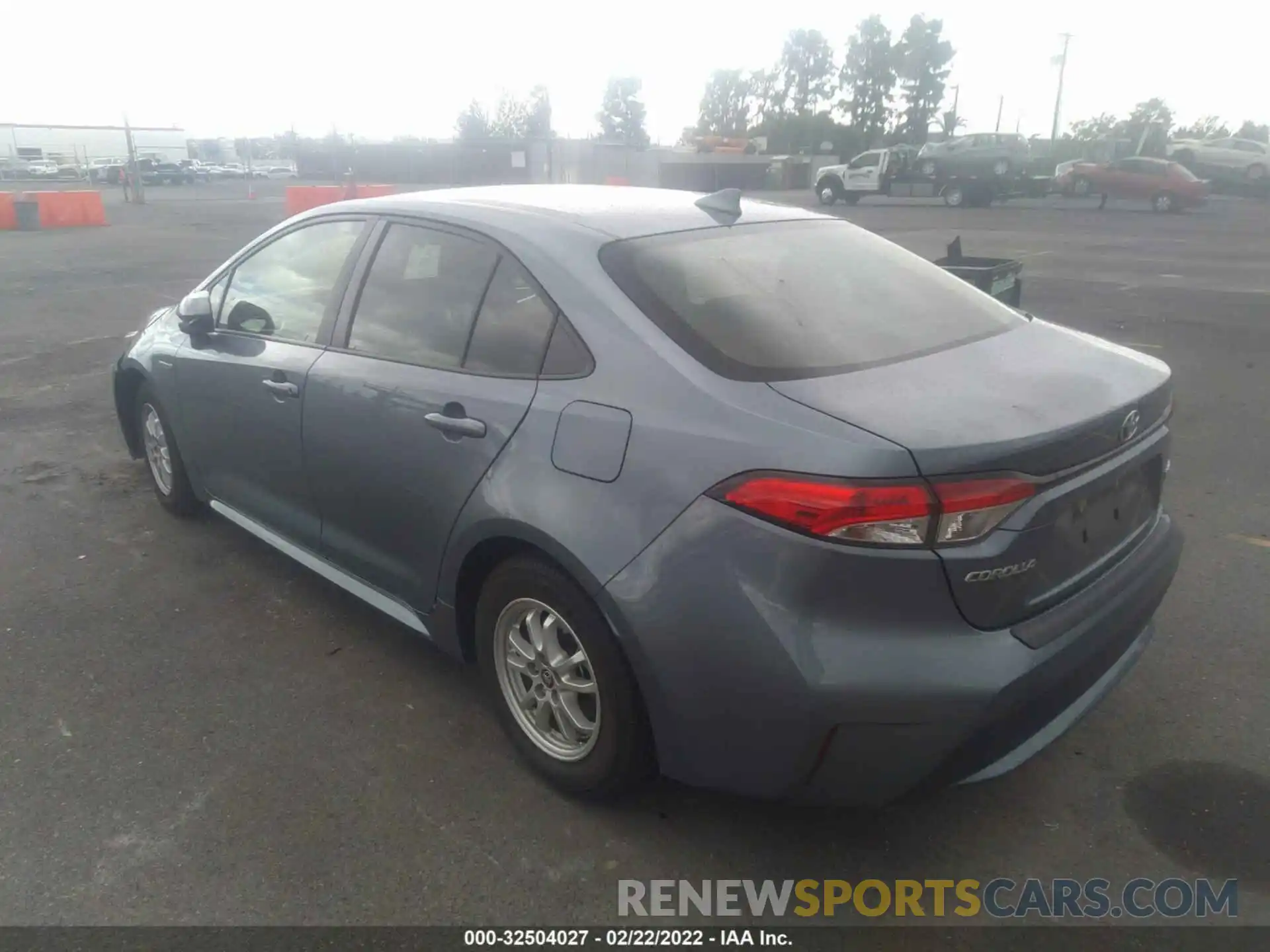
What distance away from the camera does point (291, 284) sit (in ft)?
13.1

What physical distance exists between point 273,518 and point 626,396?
208cm

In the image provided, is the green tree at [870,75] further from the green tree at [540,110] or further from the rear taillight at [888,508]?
the rear taillight at [888,508]

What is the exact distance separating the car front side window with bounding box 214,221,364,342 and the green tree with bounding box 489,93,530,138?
274 ft

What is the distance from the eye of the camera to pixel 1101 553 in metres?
2.61

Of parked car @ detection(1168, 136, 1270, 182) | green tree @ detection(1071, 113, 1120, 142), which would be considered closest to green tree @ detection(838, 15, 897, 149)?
green tree @ detection(1071, 113, 1120, 142)

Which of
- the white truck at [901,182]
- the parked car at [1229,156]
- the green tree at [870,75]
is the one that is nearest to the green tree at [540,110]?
the green tree at [870,75]

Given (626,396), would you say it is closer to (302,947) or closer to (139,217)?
(302,947)

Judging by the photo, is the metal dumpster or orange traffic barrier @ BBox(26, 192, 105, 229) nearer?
the metal dumpster

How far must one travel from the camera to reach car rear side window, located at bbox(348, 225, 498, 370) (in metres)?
3.16

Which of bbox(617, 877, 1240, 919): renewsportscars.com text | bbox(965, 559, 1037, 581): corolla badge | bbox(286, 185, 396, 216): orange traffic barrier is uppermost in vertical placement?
bbox(965, 559, 1037, 581): corolla badge

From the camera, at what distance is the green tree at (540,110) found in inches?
3445

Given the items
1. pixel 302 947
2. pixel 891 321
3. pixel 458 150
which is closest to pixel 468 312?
pixel 891 321

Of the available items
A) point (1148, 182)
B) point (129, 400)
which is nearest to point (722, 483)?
point (129, 400)

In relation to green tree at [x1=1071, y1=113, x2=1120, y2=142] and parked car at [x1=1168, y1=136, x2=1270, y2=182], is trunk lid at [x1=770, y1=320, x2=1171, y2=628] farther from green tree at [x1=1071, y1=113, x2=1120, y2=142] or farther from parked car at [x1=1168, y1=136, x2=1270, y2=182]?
green tree at [x1=1071, y1=113, x2=1120, y2=142]
